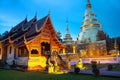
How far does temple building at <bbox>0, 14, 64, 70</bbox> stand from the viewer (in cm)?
2083

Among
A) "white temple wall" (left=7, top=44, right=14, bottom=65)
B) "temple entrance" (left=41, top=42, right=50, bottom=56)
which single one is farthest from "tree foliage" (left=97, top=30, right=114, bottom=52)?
"white temple wall" (left=7, top=44, right=14, bottom=65)

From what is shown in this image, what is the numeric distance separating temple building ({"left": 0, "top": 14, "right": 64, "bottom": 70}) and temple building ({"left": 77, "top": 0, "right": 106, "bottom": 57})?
892 inches

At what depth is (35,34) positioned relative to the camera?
2230cm

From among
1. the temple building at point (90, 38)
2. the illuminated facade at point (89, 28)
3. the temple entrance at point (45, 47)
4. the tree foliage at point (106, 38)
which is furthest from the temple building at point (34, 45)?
the illuminated facade at point (89, 28)

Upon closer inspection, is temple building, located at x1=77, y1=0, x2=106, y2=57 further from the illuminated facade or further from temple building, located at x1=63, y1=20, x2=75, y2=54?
temple building, located at x1=63, y1=20, x2=75, y2=54

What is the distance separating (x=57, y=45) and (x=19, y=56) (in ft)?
18.8

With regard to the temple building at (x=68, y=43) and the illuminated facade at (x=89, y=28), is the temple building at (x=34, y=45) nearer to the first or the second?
the temple building at (x=68, y=43)

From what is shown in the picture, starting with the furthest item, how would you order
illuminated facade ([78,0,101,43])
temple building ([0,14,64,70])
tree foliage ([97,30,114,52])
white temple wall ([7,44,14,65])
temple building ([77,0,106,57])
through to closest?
illuminated facade ([78,0,101,43]) < tree foliage ([97,30,114,52]) < temple building ([77,0,106,57]) < white temple wall ([7,44,14,65]) < temple building ([0,14,64,70])

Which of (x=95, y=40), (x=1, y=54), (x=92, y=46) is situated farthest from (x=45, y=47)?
(x=95, y=40)

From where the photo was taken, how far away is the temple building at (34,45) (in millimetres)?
20828

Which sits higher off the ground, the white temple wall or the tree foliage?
the tree foliage

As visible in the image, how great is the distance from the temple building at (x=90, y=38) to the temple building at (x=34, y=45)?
2265 cm

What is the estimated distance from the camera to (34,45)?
69.4ft

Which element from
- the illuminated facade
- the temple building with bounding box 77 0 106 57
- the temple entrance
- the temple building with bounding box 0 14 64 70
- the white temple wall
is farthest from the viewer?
the illuminated facade
